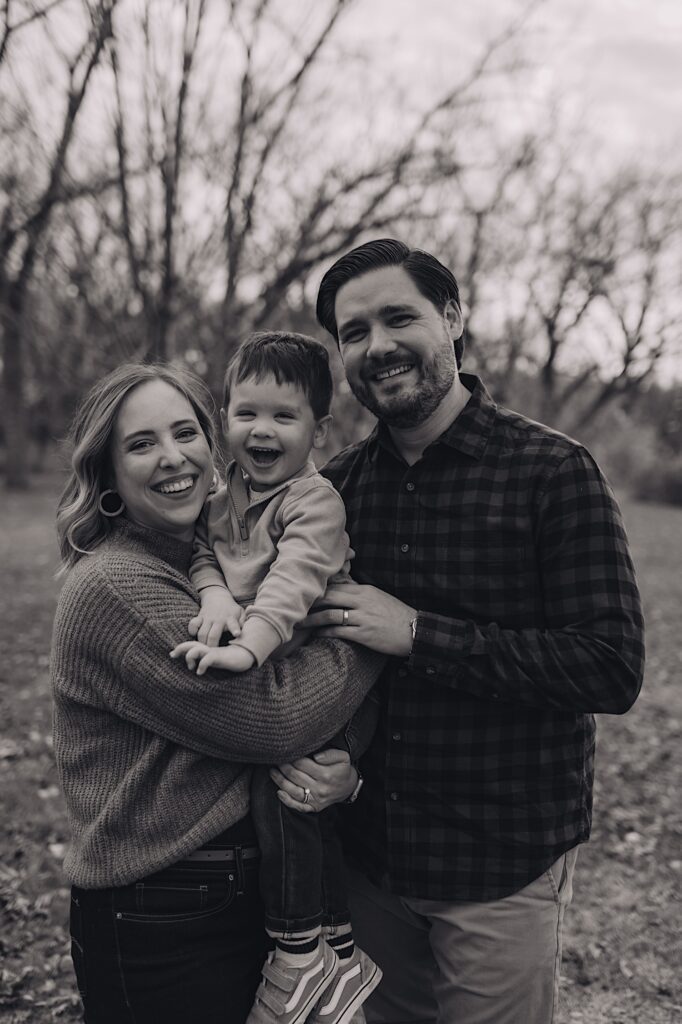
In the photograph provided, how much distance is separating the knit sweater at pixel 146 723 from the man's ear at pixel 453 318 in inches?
45.8

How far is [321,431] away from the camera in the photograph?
259 centimetres

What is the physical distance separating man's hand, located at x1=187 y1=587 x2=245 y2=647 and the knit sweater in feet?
0.13

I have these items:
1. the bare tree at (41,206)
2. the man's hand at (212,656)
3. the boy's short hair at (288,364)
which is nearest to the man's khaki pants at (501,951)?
the man's hand at (212,656)

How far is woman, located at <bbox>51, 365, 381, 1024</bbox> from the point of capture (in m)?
2.06

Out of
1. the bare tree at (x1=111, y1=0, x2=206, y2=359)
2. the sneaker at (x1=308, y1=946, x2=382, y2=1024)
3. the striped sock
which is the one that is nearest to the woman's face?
the striped sock

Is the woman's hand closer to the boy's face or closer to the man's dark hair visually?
the boy's face

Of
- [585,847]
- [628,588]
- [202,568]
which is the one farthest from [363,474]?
[585,847]

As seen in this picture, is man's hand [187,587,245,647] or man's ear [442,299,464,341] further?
man's ear [442,299,464,341]

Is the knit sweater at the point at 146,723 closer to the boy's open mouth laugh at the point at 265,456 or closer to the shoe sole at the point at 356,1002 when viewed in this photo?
the boy's open mouth laugh at the point at 265,456

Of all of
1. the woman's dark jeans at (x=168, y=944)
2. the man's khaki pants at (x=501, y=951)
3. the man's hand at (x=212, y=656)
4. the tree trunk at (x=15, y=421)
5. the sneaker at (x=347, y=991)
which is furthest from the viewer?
the tree trunk at (x=15, y=421)

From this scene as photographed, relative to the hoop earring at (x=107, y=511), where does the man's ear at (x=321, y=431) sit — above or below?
above

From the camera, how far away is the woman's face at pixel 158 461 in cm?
228

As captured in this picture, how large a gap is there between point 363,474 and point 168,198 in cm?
274

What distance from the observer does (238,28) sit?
4.68 m
